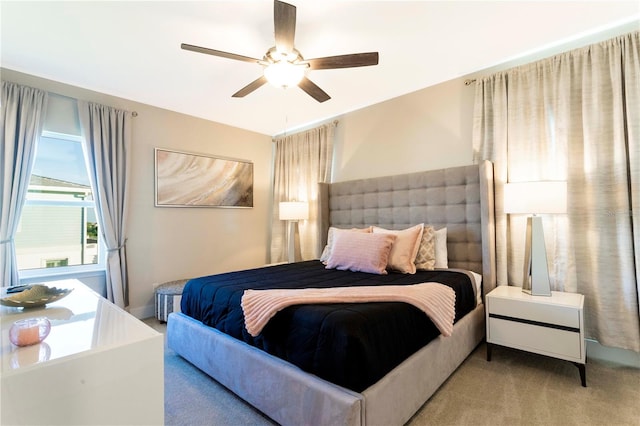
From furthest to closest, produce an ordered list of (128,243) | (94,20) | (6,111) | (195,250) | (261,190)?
(261,190)
(195,250)
(128,243)
(6,111)
(94,20)

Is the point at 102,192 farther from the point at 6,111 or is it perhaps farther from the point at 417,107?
the point at 417,107

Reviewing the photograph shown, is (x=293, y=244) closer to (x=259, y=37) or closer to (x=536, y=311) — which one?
(x=259, y=37)

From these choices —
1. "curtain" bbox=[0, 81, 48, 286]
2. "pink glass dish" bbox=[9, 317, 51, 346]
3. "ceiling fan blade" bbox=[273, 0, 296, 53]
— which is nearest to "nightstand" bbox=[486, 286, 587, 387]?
"ceiling fan blade" bbox=[273, 0, 296, 53]

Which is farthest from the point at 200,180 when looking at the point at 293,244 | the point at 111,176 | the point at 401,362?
the point at 401,362

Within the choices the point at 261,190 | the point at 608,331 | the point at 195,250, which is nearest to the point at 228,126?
the point at 261,190

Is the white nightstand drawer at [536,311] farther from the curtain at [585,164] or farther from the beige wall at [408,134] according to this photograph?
the beige wall at [408,134]

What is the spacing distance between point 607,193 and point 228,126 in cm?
441

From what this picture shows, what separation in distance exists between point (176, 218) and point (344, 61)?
3.00 metres

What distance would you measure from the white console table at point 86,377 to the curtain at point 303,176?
10.00ft

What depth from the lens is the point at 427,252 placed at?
9.07 ft

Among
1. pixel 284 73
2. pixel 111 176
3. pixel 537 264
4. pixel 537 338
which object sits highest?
pixel 284 73

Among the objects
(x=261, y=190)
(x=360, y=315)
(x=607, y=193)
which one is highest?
(x=261, y=190)

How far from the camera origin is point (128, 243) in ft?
11.3

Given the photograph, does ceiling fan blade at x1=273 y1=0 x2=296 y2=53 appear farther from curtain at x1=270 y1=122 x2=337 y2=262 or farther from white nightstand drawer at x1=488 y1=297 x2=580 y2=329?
white nightstand drawer at x1=488 y1=297 x2=580 y2=329
